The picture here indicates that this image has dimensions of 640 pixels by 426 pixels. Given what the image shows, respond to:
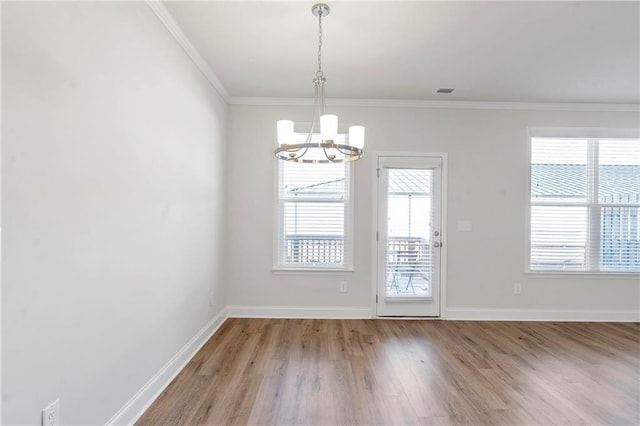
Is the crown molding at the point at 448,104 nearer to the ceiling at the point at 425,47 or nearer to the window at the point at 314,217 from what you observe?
the ceiling at the point at 425,47

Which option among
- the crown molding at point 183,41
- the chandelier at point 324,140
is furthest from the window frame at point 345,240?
the chandelier at point 324,140

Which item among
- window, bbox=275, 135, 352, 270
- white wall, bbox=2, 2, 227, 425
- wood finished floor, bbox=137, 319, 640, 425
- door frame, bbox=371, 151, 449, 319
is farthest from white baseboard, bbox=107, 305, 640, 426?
white wall, bbox=2, 2, 227, 425

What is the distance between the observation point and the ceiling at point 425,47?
2217mm

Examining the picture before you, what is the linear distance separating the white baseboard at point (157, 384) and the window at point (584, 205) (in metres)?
4.11

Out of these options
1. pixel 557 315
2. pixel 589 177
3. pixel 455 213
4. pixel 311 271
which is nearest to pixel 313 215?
pixel 311 271

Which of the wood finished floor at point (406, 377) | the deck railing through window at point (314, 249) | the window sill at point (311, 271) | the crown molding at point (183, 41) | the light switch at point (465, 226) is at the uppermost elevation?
the crown molding at point (183, 41)

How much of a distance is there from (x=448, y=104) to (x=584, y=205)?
2192 millimetres

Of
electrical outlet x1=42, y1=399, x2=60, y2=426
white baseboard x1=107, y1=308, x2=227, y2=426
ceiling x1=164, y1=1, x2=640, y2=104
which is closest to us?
electrical outlet x1=42, y1=399, x2=60, y2=426

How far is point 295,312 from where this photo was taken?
4.01 m

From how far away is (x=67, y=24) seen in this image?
55.5 inches

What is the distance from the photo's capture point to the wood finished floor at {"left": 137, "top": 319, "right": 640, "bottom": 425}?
6.77ft

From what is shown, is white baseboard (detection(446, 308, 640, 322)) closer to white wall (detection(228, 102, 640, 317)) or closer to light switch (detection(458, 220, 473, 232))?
white wall (detection(228, 102, 640, 317))

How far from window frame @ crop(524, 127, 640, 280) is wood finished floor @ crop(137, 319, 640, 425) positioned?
0.69 meters

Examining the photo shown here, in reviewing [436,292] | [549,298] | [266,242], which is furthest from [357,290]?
[549,298]
